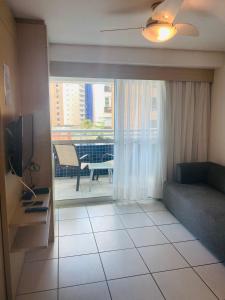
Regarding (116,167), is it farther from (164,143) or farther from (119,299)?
(119,299)

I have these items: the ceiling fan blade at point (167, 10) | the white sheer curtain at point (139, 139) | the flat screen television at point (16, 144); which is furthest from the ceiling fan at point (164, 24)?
the white sheer curtain at point (139, 139)

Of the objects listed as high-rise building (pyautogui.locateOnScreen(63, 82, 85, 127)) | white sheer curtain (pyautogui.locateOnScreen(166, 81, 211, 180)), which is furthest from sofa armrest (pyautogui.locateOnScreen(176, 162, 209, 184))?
high-rise building (pyautogui.locateOnScreen(63, 82, 85, 127))

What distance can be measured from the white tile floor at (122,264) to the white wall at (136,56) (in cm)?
213

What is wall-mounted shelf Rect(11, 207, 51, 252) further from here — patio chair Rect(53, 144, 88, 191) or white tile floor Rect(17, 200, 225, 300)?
patio chair Rect(53, 144, 88, 191)

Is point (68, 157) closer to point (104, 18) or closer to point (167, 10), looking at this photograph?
point (104, 18)

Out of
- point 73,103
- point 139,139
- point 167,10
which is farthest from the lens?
point 73,103

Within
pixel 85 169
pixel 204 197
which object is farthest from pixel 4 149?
pixel 85 169

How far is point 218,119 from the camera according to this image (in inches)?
133

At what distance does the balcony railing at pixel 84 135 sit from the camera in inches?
142

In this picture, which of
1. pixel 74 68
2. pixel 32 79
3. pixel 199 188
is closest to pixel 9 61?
pixel 32 79

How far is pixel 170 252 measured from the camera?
7.70ft

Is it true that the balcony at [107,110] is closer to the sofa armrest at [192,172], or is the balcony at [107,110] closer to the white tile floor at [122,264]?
the sofa armrest at [192,172]

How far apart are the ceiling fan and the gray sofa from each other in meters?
1.78

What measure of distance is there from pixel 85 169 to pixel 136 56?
2.15 meters
